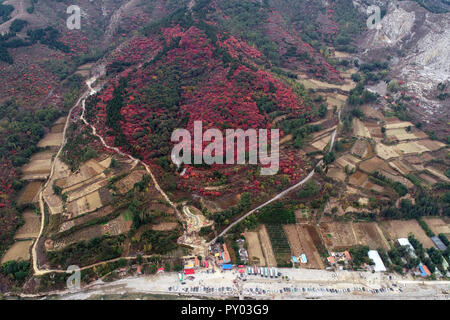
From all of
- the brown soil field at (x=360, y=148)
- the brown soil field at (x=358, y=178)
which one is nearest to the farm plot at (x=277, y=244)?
the brown soil field at (x=358, y=178)

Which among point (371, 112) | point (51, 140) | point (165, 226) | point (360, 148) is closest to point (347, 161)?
point (360, 148)

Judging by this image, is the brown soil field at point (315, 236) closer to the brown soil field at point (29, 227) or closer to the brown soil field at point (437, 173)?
the brown soil field at point (437, 173)

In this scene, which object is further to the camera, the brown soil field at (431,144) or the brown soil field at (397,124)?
the brown soil field at (397,124)

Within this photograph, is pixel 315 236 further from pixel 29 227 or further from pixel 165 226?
pixel 29 227

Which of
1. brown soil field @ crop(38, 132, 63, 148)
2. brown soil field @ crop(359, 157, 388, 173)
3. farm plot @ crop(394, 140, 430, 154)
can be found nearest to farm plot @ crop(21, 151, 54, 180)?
brown soil field @ crop(38, 132, 63, 148)

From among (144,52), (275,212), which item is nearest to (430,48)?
(275,212)

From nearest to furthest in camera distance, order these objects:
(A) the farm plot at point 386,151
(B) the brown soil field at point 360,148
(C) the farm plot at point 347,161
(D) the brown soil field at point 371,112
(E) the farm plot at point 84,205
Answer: (E) the farm plot at point 84,205
(C) the farm plot at point 347,161
(A) the farm plot at point 386,151
(B) the brown soil field at point 360,148
(D) the brown soil field at point 371,112

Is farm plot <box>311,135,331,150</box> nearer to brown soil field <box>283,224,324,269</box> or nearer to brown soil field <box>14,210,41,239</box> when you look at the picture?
brown soil field <box>283,224,324,269</box>
